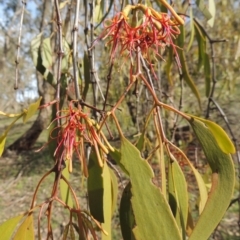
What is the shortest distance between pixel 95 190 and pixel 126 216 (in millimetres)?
55

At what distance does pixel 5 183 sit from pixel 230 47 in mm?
2021

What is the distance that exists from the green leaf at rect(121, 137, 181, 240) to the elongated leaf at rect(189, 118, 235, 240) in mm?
36

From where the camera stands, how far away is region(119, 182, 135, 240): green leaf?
481mm

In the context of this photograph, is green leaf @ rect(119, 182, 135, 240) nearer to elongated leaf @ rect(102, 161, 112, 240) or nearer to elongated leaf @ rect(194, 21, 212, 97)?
elongated leaf @ rect(102, 161, 112, 240)

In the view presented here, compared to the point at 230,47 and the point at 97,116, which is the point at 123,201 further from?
the point at 230,47

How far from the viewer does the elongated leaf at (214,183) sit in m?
0.40

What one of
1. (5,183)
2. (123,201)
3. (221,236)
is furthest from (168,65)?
(5,183)

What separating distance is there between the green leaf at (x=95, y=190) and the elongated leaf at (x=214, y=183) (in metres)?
0.11

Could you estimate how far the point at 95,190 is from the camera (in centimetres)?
47

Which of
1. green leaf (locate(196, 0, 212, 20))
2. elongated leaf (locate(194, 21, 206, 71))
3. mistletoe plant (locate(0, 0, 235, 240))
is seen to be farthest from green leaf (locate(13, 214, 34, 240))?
elongated leaf (locate(194, 21, 206, 71))

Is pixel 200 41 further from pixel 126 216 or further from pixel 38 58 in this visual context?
pixel 126 216

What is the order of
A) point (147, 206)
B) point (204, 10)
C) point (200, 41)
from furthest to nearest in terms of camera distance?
point (200, 41)
point (204, 10)
point (147, 206)

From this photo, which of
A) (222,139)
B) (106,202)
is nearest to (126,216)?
(106,202)

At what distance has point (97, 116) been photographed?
2.14 feet
